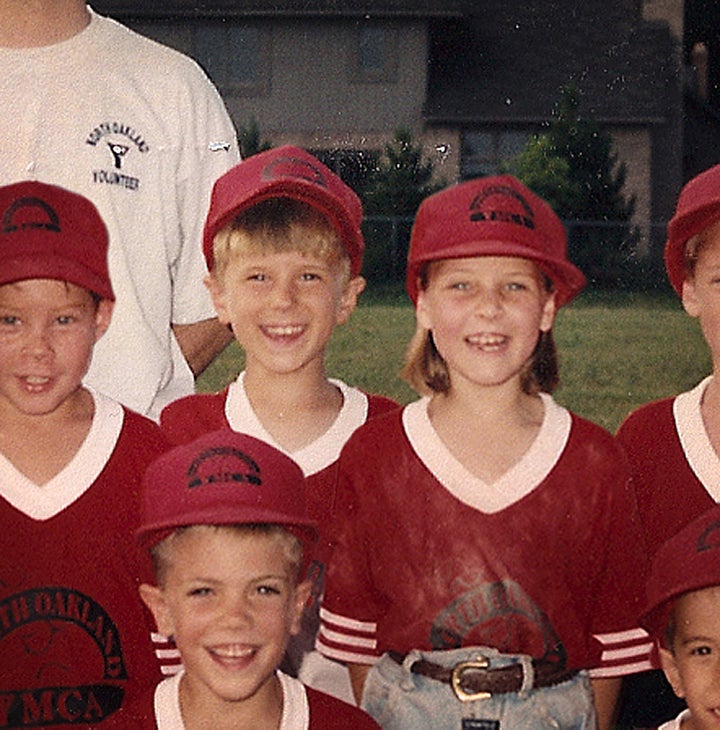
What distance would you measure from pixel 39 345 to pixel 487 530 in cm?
82

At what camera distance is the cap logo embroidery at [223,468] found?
247 cm

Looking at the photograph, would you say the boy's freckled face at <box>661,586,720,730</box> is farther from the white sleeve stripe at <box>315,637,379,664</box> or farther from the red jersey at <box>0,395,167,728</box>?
the red jersey at <box>0,395,167,728</box>

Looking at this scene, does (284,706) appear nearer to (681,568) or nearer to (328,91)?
(681,568)

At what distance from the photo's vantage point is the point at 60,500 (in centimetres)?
261

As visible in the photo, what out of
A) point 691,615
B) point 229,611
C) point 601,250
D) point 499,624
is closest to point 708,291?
point 601,250

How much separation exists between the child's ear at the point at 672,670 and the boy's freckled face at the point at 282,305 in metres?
0.81

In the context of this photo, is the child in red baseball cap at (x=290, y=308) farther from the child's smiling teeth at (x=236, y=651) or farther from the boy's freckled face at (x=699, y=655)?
the boy's freckled face at (x=699, y=655)

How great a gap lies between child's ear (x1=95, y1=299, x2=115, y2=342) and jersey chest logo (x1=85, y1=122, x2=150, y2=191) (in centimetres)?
23

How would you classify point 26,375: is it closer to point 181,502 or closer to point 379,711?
point 181,502

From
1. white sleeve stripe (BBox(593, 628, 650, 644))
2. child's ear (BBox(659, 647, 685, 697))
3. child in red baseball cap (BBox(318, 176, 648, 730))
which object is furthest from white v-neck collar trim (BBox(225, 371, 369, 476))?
child's ear (BBox(659, 647, 685, 697))

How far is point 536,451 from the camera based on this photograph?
105 inches

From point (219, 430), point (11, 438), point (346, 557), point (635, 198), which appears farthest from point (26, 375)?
point (635, 198)

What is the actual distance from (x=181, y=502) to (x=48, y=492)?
281 mm

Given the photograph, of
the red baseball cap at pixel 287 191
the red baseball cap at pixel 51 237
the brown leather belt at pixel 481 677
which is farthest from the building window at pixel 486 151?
the brown leather belt at pixel 481 677
